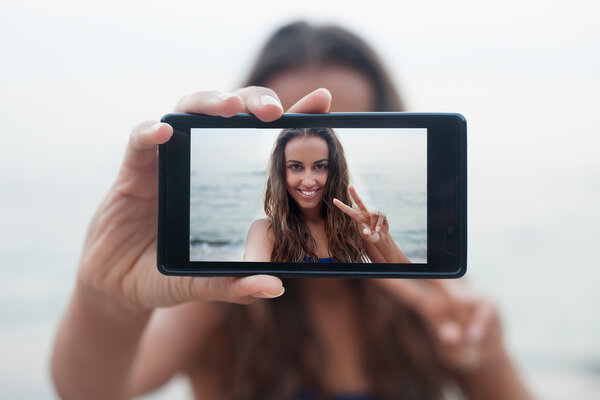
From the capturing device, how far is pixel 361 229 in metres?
0.44

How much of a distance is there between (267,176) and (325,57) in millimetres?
436

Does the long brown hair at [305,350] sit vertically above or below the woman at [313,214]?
below

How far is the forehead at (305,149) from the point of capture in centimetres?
44

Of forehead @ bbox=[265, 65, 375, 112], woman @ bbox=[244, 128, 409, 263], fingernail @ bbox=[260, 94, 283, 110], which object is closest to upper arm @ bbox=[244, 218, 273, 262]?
woman @ bbox=[244, 128, 409, 263]

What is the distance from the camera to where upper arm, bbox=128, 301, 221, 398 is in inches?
33.9

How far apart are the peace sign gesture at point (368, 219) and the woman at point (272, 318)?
0.12 feet

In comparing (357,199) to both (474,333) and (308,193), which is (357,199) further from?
(474,333)

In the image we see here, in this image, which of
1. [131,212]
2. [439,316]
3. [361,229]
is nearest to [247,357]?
[439,316]

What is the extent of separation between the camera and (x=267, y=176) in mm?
440

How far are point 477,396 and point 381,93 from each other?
2.17ft

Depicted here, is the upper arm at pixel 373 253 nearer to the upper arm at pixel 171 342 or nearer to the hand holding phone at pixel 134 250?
the hand holding phone at pixel 134 250

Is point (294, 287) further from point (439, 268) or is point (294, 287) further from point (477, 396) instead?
point (439, 268)

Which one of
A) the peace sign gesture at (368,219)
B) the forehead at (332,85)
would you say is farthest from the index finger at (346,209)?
the forehead at (332,85)

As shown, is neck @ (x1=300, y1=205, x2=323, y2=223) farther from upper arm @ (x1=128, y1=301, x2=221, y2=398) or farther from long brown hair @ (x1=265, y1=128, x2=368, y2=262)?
upper arm @ (x1=128, y1=301, x2=221, y2=398)
